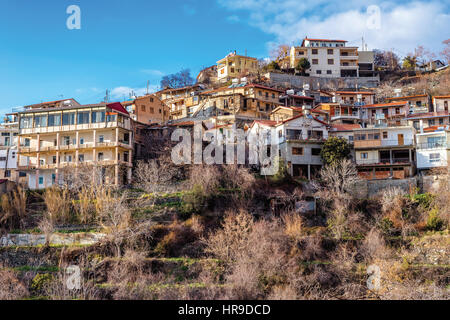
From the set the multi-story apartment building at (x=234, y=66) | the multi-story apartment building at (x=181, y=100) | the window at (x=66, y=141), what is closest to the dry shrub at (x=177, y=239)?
the window at (x=66, y=141)

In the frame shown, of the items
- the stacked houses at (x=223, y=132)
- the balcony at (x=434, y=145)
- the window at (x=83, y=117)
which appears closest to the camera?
the balcony at (x=434, y=145)

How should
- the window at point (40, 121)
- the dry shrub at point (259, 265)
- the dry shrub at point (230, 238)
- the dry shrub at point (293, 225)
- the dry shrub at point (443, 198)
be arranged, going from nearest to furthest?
the dry shrub at point (259, 265), the dry shrub at point (230, 238), the dry shrub at point (293, 225), the dry shrub at point (443, 198), the window at point (40, 121)

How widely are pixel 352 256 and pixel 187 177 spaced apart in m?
18.0

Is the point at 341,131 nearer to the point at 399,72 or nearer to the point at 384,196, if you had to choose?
the point at 384,196

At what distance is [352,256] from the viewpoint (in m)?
31.6

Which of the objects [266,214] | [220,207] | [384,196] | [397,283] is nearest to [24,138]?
[220,207]

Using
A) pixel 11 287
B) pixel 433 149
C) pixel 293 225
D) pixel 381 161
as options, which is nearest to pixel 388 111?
pixel 433 149

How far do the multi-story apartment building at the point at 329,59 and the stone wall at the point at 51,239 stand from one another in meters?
58.7

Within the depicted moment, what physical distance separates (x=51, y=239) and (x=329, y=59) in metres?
63.8

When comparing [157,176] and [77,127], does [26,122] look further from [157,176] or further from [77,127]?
[157,176]

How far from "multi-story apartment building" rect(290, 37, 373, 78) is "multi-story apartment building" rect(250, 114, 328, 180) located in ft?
122

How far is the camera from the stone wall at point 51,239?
3438 cm

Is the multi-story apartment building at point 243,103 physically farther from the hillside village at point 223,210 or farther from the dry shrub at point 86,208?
the dry shrub at point 86,208

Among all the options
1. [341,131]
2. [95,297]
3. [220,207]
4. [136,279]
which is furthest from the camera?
[341,131]
